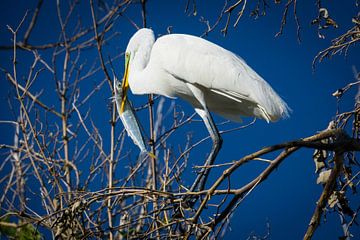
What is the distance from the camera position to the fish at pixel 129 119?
3176mm

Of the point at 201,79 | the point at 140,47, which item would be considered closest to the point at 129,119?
the point at 201,79

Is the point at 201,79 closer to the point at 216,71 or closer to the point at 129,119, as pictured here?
the point at 216,71

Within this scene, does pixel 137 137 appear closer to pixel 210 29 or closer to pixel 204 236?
pixel 210 29

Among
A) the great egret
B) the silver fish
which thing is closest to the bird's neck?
the great egret

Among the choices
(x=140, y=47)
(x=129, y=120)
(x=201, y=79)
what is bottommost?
(x=129, y=120)

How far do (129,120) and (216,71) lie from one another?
0.77 m

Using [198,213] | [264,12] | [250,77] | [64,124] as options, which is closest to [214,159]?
[250,77]

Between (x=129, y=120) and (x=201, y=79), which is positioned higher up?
(x=201, y=79)

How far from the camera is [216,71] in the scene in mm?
3674

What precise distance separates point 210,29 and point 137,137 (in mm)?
812

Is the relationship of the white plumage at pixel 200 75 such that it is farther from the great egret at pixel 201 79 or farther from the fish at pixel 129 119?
the fish at pixel 129 119

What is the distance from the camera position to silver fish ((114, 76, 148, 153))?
10.4ft

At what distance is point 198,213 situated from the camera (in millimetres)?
2115

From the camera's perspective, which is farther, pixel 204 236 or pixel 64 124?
pixel 64 124
